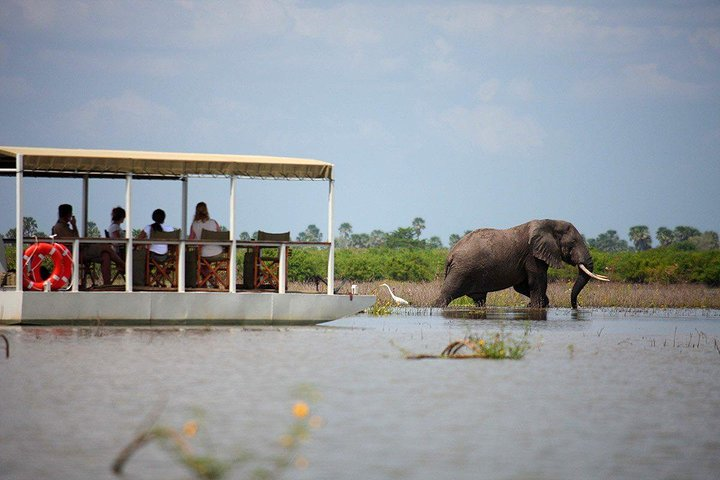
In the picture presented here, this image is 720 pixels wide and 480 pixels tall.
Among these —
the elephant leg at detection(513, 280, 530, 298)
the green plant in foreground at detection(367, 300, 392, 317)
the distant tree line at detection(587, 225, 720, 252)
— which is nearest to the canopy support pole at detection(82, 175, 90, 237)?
the green plant in foreground at detection(367, 300, 392, 317)

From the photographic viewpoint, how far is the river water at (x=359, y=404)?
9.35 metres

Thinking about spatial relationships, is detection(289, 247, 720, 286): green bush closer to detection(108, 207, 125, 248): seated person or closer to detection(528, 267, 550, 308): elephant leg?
detection(528, 267, 550, 308): elephant leg

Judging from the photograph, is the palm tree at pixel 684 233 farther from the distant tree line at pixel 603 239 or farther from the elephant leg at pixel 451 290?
the elephant leg at pixel 451 290

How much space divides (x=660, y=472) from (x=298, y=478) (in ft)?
8.25

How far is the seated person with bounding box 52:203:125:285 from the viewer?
19938mm

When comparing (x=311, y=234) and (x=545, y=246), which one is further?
(x=311, y=234)

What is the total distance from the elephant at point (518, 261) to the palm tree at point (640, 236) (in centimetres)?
7026

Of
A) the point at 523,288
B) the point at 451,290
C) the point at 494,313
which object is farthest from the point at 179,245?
the point at 523,288

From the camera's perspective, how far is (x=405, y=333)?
2147 centimetres

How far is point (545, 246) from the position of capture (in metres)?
32.0

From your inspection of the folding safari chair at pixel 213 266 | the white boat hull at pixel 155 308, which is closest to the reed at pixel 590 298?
the folding safari chair at pixel 213 266

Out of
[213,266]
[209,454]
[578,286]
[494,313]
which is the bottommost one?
[209,454]

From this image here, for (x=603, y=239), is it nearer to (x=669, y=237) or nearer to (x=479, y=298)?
(x=669, y=237)

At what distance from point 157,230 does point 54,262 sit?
1.65m
